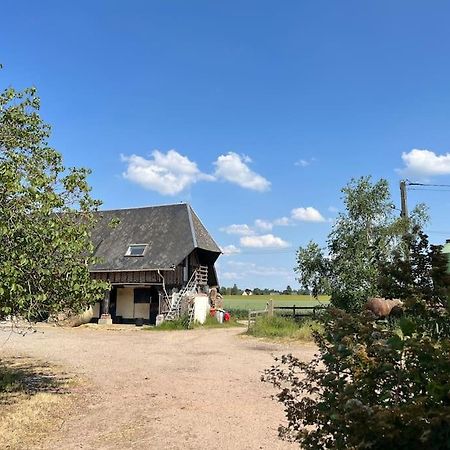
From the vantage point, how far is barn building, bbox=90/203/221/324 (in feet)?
88.6

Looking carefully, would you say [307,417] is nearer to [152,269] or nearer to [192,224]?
[152,269]

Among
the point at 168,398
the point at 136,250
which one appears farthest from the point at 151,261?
the point at 168,398

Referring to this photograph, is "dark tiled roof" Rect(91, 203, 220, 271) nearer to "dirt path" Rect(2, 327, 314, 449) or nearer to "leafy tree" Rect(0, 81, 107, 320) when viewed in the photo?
"dirt path" Rect(2, 327, 314, 449)

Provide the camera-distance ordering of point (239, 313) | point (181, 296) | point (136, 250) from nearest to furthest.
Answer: point (181, 296), point (136, 250), point (239, 313)

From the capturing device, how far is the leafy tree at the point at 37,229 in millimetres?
6820

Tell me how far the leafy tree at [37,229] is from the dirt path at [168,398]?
1.91 m

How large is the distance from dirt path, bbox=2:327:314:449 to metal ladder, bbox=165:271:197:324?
9848mm

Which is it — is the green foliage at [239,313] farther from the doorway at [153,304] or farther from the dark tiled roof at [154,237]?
the doorway at [153,304]

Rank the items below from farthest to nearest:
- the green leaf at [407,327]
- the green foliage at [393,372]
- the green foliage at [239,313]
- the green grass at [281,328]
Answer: the green foliage at [239,313], the green grass at [281,328], the green leaf at [407,327], the green foliage at [393,372]

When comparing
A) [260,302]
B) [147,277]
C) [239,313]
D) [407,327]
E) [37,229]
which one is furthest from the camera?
[260,302]

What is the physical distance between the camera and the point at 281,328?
20359 mm

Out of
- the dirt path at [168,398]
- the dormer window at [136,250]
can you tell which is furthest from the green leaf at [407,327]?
the dormer window at [136,250]

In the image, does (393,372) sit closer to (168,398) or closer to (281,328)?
(168,398)

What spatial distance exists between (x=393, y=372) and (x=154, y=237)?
27088mm
